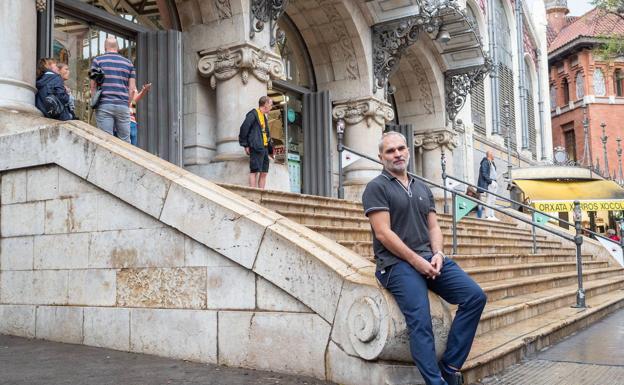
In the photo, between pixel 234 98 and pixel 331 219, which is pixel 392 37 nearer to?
pixel 234 98

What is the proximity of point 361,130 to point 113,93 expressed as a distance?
8.36 metres

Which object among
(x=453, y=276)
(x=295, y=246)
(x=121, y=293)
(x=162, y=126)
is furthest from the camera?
(x=162, y=126)

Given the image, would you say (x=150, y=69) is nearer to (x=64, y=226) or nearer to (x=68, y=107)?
(x=68, y=107)

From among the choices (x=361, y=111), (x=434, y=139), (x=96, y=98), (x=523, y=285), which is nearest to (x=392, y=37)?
(x=361, y=111)

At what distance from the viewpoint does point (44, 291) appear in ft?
20.2

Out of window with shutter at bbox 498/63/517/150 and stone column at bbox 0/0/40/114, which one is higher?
window with shutter at bbox 498/63/517/150

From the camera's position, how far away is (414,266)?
399 centimetres

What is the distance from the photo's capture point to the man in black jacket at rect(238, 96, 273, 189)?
9492 millimetres

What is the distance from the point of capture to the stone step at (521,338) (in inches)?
189

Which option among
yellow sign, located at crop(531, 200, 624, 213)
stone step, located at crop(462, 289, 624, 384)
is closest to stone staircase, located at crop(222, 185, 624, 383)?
stone step, located at crop(462, 289, 624, 384)

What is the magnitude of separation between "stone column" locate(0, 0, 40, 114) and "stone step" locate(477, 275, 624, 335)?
5110 mm

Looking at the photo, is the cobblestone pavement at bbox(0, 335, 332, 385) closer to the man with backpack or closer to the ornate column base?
the man with backpack

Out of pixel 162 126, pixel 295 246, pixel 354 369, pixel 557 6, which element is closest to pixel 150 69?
pixel 162 126

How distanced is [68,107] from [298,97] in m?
8.38
